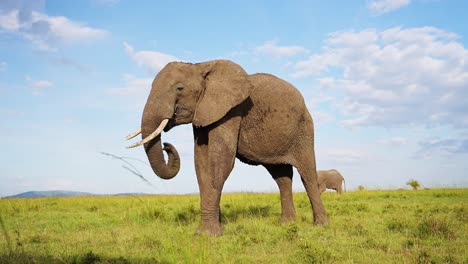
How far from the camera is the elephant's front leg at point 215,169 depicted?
797 cm

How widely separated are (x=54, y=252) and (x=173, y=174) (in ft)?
8.68

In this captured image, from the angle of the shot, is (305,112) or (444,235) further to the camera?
(305,112)

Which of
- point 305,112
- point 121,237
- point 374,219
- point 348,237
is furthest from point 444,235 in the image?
point 121,237

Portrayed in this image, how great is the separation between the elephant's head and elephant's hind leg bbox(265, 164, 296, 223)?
8.82ft

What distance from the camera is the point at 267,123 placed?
8.98 m

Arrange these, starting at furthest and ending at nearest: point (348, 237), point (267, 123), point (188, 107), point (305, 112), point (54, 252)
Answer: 1. point (305, 112)
2. point (267, 123)
3. point (188, 107)
4. point (348, 237)
5. point (54, 252)

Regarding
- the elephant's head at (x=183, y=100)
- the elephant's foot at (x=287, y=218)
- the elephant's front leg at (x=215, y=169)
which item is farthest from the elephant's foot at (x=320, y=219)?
the elephant's head at (x=183, y=100)

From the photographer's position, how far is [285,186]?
10312 mm

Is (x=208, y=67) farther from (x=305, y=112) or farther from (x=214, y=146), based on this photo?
(x=305, y=112)

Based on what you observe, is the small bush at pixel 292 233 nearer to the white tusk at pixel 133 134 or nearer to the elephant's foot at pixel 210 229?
the elephant's foot at pixel 210 229

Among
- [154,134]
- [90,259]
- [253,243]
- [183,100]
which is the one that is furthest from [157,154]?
[90,259]

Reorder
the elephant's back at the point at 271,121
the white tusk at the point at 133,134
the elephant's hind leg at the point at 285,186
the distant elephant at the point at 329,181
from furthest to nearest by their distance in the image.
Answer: the distant elephant at the point at 329,181
the elephant's hind leg at the point at 285,186
the elephant's back at the point at 271,121
the white tusk at the point at 133,134

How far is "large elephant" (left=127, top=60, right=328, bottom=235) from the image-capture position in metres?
7.98

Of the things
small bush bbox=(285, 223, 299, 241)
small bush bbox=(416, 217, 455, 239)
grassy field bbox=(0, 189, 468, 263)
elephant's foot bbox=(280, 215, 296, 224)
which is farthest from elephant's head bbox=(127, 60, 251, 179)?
small bush bbox=(416, 217, 455, 239)
